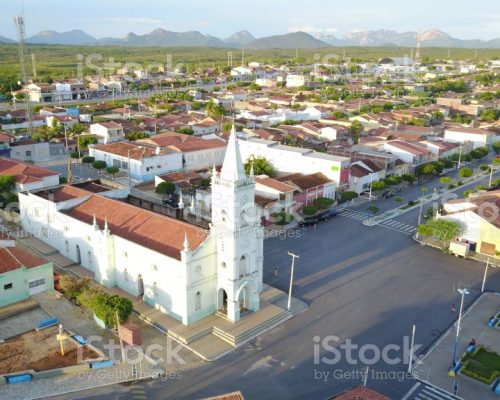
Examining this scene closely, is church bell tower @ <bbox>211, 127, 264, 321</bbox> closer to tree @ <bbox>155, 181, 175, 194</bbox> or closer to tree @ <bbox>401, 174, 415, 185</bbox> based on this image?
tree @ <bbox>155, 181, 175, 194</bbox>

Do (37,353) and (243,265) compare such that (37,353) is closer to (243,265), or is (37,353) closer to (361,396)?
(243,265)

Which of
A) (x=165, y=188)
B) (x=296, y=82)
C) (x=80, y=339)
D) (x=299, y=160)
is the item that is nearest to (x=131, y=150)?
(x=165, y=188)

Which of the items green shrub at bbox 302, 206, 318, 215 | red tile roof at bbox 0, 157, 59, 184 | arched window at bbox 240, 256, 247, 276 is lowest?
green shrub at bbox 302, 206, 318, 215

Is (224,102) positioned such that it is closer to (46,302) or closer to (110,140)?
(110,140)

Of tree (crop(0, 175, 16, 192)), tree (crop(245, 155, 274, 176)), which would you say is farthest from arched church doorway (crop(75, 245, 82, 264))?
tree (crop(245, 155, 274, 176))

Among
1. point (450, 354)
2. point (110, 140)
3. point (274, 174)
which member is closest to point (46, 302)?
point (450, 354)

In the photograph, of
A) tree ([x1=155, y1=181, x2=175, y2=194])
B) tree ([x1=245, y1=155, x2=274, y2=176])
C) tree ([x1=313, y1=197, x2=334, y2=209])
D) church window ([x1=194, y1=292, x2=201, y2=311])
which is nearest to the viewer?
church window ([x1=194, y1=292, x2=201, y2=311])

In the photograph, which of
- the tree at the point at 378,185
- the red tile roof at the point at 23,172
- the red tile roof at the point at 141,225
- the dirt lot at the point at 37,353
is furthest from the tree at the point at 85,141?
the dirt lot at the point at 37,353

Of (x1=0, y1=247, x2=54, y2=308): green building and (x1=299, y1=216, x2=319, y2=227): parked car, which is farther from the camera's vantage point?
(x1=299, y1=216, x2=319, y2=227): parked car

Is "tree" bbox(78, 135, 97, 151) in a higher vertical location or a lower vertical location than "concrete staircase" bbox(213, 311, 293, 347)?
higher
